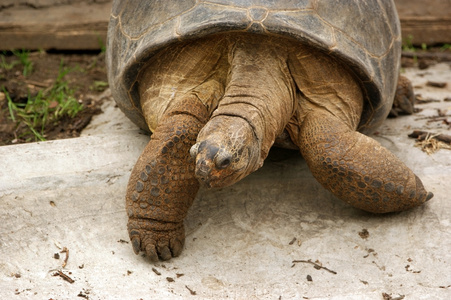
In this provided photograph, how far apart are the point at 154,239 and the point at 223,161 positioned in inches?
32.3

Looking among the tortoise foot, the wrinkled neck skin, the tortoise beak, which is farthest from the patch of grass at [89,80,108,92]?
the tortoise beak

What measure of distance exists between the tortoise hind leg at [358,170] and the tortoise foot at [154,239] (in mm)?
941

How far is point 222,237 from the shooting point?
12.5 ft

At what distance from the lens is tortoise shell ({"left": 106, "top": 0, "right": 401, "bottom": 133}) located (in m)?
3.58

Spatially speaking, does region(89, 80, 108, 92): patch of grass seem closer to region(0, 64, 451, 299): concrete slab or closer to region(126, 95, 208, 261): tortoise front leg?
region(0, 64, 451, 299): concrete slab

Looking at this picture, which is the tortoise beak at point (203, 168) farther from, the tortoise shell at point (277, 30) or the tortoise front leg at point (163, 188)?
the tortoise shell at point (277, 30)

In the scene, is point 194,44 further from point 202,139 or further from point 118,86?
point 202,139

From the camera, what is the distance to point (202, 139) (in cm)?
309

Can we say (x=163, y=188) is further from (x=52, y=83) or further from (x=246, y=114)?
(x=52, y=83)

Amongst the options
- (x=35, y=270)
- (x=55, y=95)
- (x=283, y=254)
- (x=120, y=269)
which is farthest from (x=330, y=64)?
(x=55, y=95)

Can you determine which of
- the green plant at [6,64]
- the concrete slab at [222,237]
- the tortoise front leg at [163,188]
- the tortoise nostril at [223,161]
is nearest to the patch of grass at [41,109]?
the green plant at [6,64]

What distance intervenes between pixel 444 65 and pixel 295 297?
4.57 meters

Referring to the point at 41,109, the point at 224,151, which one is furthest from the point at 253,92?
the point at 41,109

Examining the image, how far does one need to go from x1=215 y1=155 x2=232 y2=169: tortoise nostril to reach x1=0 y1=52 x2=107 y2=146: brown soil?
2422mm
